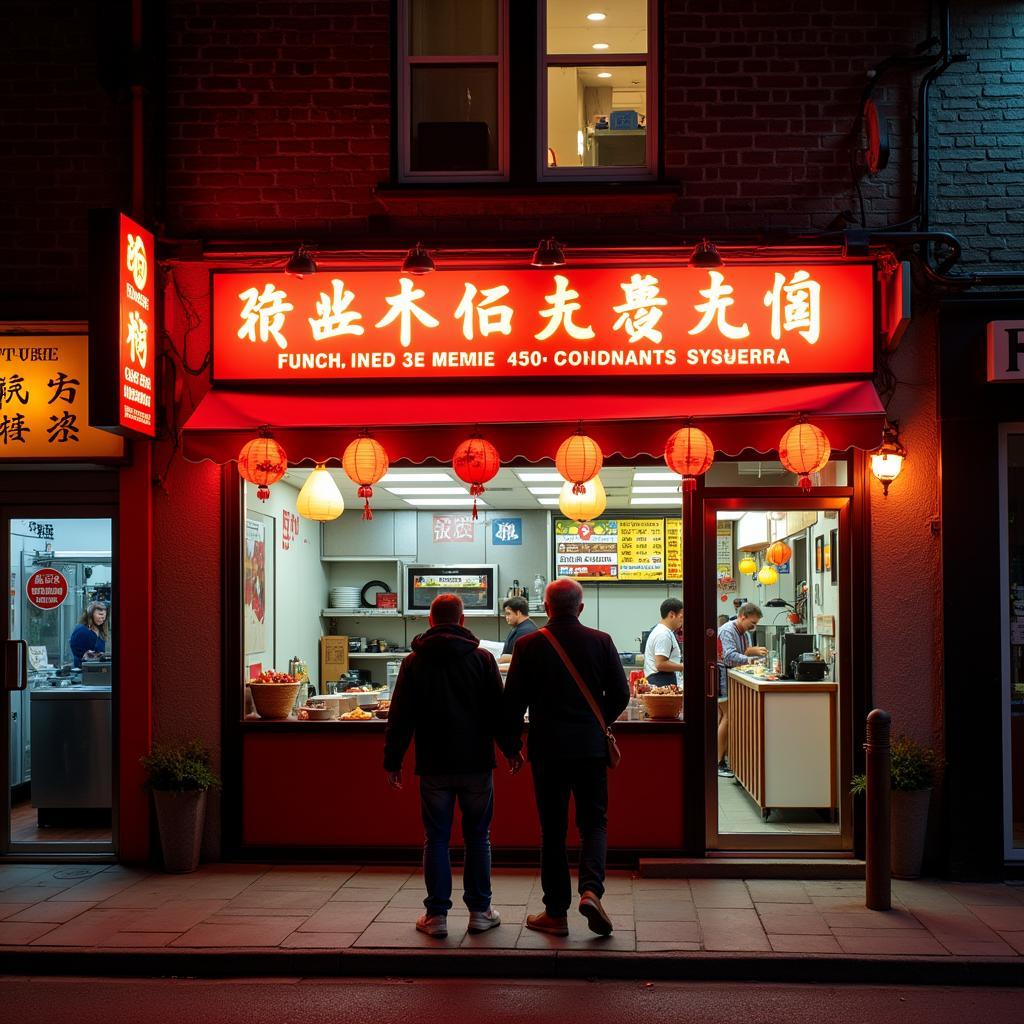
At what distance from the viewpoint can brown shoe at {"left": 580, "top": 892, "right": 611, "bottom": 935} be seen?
682 cm

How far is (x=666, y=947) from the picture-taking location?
6.71m

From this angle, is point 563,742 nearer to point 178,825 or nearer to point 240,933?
point 240,933

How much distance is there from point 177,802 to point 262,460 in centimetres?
265

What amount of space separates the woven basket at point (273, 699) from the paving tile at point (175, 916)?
1.66 metres

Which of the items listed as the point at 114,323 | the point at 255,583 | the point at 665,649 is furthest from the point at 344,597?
the point at 114,323

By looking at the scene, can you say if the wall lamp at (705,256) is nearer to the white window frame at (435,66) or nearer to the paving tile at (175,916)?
the white window frame at (435,66)

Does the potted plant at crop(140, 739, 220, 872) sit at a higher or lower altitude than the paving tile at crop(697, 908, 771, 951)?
higher

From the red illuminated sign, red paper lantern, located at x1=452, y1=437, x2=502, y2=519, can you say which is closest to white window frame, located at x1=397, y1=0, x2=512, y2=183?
red paper lantern, located at x1=452, y1=437, x2=502, y2=519

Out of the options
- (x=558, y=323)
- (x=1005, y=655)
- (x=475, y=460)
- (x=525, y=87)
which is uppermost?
(x=525, y=87)

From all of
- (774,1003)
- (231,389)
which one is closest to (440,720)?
(774,1003)

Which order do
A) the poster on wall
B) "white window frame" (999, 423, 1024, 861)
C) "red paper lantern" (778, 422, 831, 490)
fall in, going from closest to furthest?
1. "red paper lantern" (778, 422, 831, 490)
2. "white window frame" (999, 423, 1024, 861)
3. the poster on wall

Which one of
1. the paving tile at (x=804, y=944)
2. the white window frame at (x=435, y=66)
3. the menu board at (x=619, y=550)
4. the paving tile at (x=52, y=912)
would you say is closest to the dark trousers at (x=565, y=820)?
the paving tile at (x=804, y=944)

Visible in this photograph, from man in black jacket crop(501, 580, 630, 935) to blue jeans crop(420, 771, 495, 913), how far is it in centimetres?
31

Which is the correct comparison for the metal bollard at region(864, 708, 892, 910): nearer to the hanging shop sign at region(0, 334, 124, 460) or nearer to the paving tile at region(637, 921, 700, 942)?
the paving tile at region(637, 921, 700, 942)
